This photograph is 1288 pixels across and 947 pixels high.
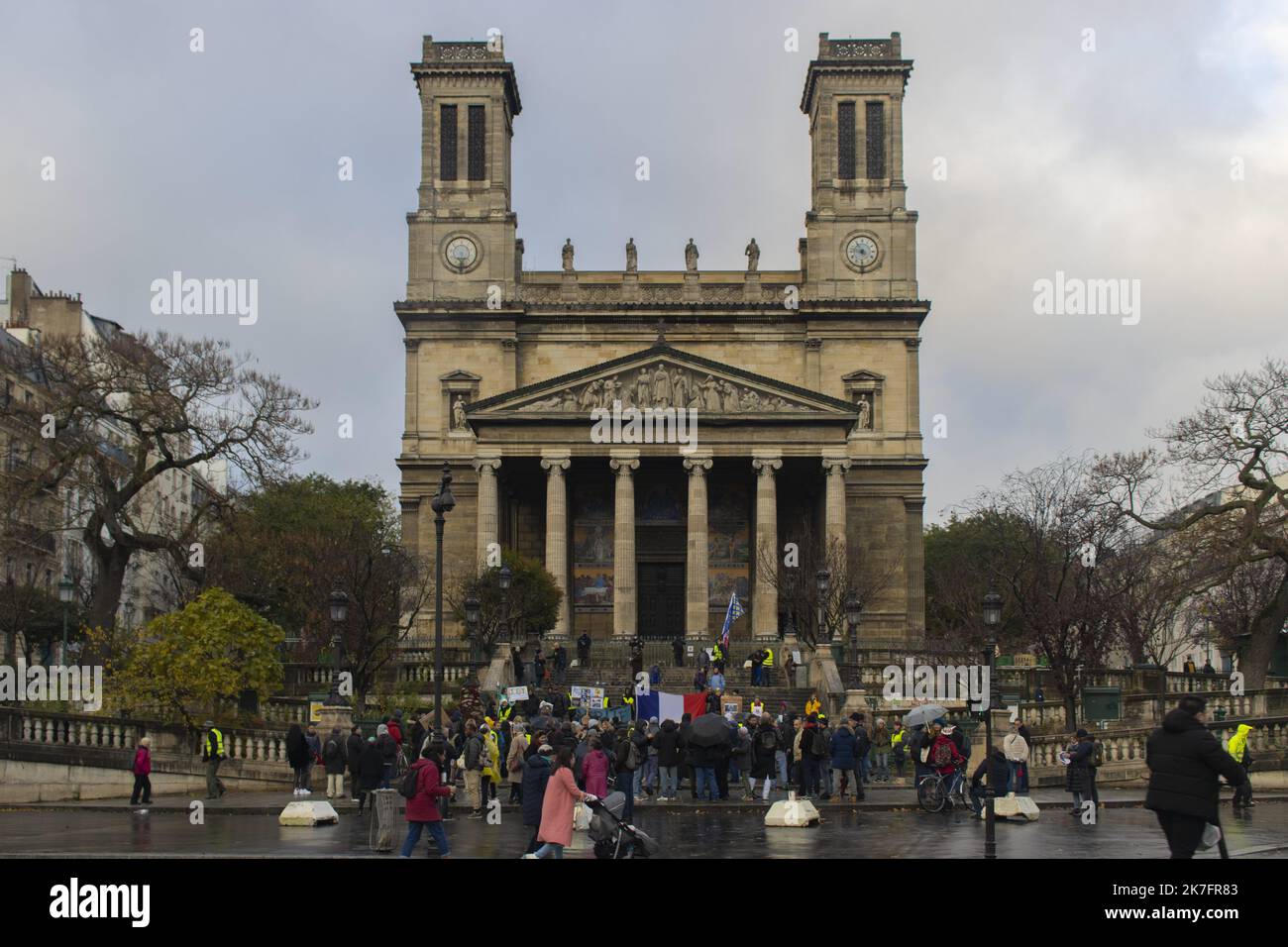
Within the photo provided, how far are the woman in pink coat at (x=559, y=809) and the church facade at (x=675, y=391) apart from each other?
4819 centimetres

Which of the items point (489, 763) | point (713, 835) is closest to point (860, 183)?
point (489, 763)

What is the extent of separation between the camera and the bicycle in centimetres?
3094

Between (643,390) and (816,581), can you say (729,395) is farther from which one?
(816,581)

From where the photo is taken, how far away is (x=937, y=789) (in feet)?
102

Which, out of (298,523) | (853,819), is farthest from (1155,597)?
(298,523)

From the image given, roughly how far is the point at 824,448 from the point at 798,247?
19415mm

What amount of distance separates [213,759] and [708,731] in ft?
34.7

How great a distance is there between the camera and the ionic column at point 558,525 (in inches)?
2707

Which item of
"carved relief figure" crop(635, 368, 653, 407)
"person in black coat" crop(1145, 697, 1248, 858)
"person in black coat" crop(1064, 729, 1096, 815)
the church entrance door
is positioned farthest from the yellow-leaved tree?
the church entrance door

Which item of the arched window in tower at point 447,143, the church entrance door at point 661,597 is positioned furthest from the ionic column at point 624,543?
the arched window in tower at point 447,143

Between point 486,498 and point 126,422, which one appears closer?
point 126,422

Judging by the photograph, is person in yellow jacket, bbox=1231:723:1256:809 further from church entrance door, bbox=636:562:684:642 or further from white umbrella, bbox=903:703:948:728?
church entrance door, bbox=636:562:684:642
